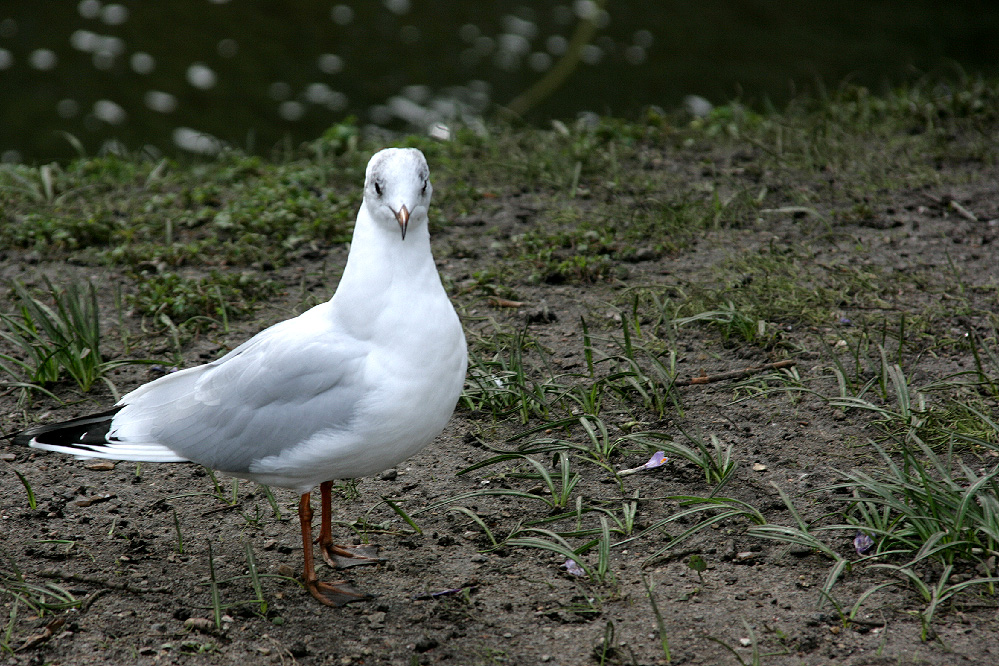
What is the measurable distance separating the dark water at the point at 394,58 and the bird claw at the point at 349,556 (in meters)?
6.58

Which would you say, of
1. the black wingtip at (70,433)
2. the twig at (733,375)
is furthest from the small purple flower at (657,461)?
the black wingtip at (70,433)

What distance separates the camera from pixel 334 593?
10.0 feet

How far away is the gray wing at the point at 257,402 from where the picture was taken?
2.85m

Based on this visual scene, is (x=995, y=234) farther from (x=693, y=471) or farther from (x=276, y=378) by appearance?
(x=276, y=378)

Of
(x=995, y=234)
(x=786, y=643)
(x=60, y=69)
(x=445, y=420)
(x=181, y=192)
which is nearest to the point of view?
(x=786, y=643)

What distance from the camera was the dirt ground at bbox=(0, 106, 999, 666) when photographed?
8.96ft

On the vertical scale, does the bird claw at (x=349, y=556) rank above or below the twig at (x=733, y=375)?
below

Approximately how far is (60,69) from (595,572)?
9659 mm

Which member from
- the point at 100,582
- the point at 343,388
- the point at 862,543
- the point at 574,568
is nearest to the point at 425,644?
the point at 574,568

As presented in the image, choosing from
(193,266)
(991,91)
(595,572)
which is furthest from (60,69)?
(595,572)

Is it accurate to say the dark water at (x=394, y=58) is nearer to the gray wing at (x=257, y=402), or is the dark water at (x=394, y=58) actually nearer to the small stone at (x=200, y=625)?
the gray wing at (x=257, y=402)

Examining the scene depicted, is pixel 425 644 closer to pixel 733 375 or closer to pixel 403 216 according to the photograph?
pixel 403 216

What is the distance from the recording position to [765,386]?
3.77 meters

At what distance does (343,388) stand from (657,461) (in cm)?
116
